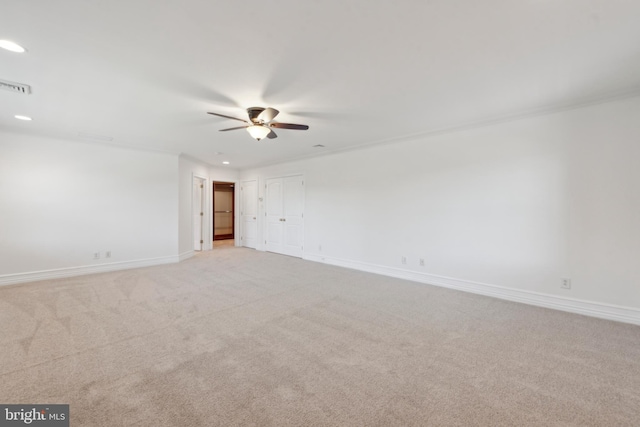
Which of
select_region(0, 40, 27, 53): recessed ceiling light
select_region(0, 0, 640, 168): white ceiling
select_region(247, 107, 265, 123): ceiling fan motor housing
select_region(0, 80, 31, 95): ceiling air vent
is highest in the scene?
select_region(0, 0, 640, 168): white ceiling

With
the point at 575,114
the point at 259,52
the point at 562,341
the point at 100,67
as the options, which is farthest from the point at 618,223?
the point at 100,67

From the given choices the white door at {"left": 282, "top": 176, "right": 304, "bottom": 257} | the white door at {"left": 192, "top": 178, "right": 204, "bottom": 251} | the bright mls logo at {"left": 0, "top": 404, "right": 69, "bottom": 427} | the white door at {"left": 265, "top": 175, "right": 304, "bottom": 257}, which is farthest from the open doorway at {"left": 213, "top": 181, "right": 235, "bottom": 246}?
the bright mls logo at {"left": 0, "top": 404, "right": 69, "bottom": 427}

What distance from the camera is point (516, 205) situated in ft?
11.9

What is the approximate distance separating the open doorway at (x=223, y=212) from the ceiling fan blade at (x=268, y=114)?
764 centimetres

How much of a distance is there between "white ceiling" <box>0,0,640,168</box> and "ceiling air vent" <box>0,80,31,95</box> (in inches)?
3.0

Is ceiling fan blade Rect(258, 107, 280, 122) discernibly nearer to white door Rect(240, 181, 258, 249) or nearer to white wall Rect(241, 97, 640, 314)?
white wall Rect(241, 97, 640, 314)

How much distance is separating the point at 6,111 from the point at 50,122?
17.2 inches

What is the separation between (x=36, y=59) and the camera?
2264 millimetres

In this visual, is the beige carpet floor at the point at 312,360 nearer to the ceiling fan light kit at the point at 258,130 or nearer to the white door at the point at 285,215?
the ceiling fan light kit at the point at 258,130

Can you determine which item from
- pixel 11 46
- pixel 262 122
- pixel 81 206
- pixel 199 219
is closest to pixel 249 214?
pixel 199 219

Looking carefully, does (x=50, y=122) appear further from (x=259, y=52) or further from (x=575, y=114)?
(x=575, y=114)

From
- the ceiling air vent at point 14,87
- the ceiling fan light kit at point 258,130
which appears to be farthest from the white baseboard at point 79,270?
the ceiling fan light kit at point 258,130

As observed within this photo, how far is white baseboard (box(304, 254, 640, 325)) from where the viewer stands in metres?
3.03

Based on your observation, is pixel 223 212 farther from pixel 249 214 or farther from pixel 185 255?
pixel 185 255
